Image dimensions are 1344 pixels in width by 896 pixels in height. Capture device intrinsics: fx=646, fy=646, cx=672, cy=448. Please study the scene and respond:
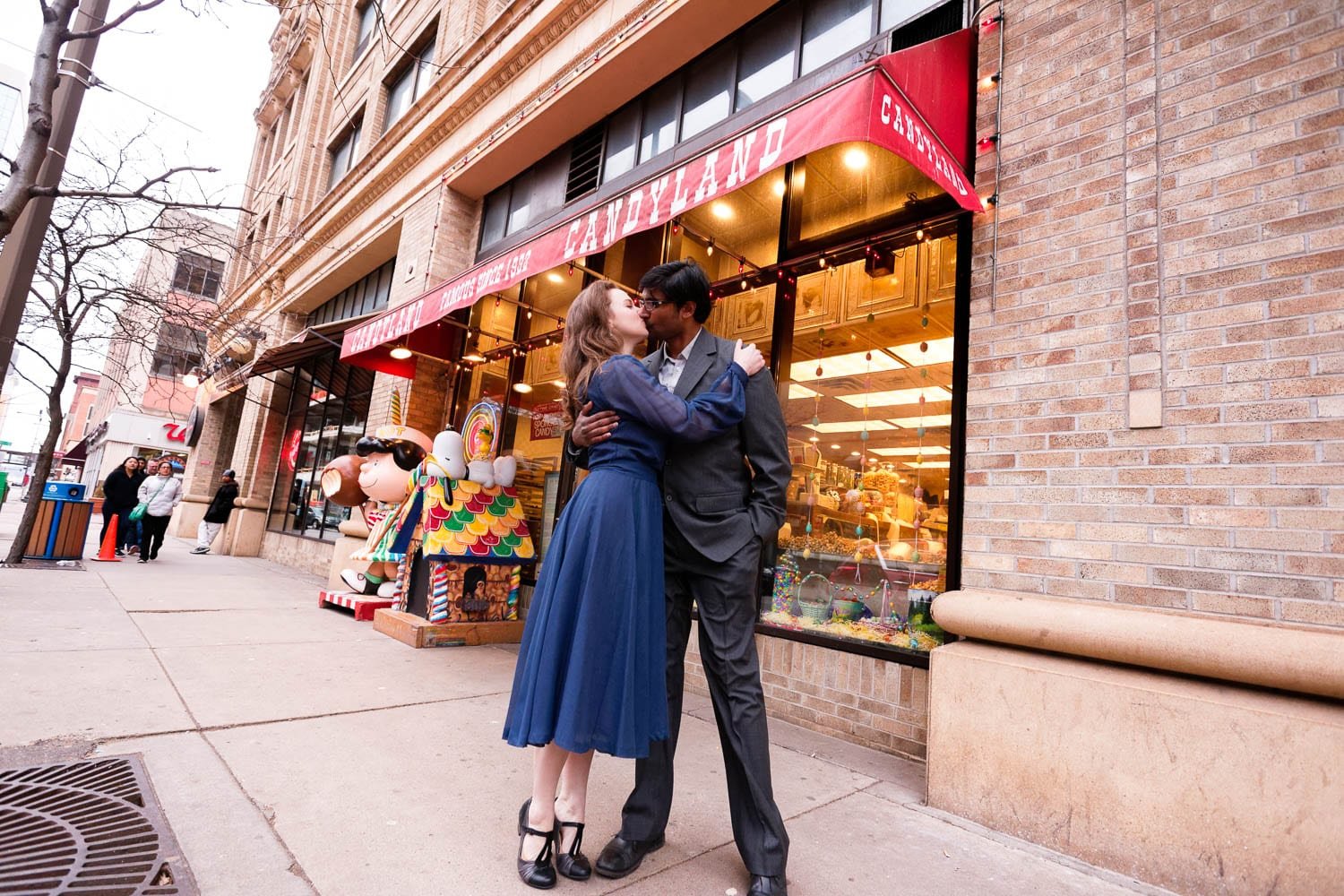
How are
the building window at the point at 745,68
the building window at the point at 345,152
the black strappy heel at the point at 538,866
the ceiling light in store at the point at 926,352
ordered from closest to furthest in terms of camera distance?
the black strappy heel at the point at 538,866 → the ceiling light in store at the point at 926,352 → the building window at the point at 745,68 → the building window at the point at 345,152

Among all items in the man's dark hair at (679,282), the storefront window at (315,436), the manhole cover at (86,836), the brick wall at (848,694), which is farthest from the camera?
the storefront window at (315,436)

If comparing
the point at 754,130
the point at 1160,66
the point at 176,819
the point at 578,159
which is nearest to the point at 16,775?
the point at 176,819

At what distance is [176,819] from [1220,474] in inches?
155

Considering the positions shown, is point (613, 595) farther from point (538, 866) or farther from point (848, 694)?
point (848, 694)

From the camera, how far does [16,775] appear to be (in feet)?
7.89

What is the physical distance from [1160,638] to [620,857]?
6.83ft

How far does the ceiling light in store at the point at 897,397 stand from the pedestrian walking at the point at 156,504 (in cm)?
1105

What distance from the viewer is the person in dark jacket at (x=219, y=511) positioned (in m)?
12.8

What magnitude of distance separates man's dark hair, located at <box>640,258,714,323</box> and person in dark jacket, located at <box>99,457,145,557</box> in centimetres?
1173

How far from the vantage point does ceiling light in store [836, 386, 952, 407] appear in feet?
14.2

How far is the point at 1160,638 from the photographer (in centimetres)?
238

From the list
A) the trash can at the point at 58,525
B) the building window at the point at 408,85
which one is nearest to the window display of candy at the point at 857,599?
the trash can at the point at 58,525

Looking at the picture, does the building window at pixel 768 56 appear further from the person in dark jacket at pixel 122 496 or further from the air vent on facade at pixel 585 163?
the person in dark jacket at pixel 122 496

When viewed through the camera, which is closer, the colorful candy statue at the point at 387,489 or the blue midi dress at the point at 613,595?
the blue midi dress at the point at 613,595
